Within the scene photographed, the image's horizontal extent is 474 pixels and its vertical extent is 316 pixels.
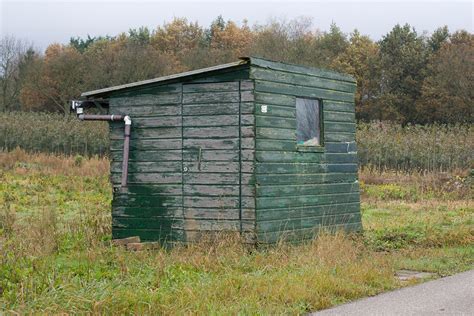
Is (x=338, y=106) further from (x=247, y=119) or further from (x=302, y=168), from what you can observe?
(x=247, y=119)

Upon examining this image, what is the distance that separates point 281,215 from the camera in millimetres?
11039

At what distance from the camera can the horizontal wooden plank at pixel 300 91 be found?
1094 centimetres

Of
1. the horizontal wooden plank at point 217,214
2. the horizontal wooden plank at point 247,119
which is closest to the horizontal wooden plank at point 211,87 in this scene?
the horizontal wooden plank at point 247,119

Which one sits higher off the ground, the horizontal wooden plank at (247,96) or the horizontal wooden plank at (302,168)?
the horizontal wooden plank at (247,96)

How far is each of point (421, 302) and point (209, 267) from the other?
8.91ft

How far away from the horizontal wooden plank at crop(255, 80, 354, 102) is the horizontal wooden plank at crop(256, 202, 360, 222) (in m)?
1.88

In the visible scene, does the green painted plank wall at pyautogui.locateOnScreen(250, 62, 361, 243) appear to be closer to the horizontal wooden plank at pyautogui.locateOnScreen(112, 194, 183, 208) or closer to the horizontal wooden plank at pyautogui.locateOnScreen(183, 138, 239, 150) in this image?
the horizontal wooden plank at pyautogui.locateOnScreen(183, 138, 239, 150)

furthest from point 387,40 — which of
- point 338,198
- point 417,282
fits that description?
point 417,282

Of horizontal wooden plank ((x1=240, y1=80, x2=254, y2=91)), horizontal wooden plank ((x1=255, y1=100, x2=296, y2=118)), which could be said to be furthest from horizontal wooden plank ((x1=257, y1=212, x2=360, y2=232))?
horizontal wooden plank ((x1=240, y1=80, x2=254, y2=91))

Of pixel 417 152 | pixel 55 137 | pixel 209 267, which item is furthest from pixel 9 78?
pixel 209 267

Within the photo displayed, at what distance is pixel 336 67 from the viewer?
53.4 meters

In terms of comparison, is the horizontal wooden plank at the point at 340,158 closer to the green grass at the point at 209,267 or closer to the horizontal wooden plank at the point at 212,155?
the green grass at the point at 209,267

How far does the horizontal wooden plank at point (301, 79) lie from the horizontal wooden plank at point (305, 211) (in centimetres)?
207

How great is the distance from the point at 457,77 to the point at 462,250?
1536 inches
